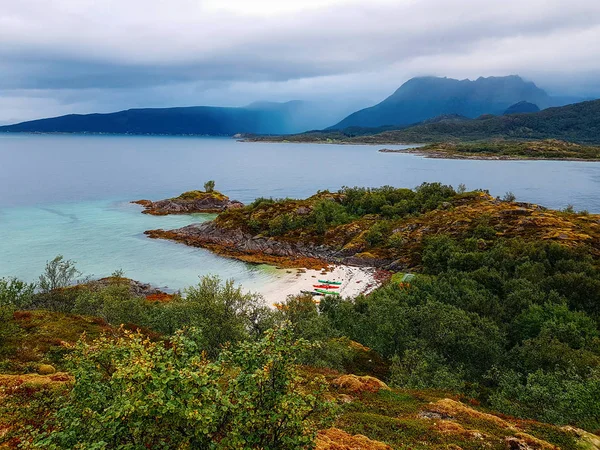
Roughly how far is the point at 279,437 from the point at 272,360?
1.87 meters

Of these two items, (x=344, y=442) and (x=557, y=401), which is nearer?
(x=344, y=442)

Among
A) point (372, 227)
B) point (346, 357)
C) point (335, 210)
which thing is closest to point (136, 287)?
point (346, 357)

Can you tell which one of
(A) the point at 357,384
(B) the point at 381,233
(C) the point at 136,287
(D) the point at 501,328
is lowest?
(C) the point at 136,287

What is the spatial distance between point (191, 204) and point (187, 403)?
142604 mm

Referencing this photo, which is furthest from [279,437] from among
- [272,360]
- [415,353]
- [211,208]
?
[211,208]

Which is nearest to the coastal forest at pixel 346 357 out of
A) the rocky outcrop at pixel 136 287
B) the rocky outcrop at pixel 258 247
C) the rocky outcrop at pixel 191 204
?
the rocky outcrop at pixel 136 287

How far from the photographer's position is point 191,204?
144 meters

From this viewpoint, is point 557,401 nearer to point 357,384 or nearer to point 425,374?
point 425,374

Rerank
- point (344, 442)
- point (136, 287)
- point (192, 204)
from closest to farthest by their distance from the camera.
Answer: point (344, 442)
point (136, 287)
point (192, 204)

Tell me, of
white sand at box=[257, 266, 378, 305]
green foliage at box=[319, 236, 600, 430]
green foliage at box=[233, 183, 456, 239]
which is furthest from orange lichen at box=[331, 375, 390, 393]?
green foliage at box=[233, 183, 456, 239]

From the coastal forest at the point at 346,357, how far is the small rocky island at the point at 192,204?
215ft

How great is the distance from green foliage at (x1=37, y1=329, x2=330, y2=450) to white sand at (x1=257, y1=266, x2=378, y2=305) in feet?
185

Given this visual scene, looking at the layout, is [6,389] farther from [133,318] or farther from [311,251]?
[311,251]

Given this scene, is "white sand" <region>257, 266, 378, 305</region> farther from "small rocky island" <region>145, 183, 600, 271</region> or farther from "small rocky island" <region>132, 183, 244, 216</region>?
"small rocky island" <region>132, 183, 244, 216</region>
